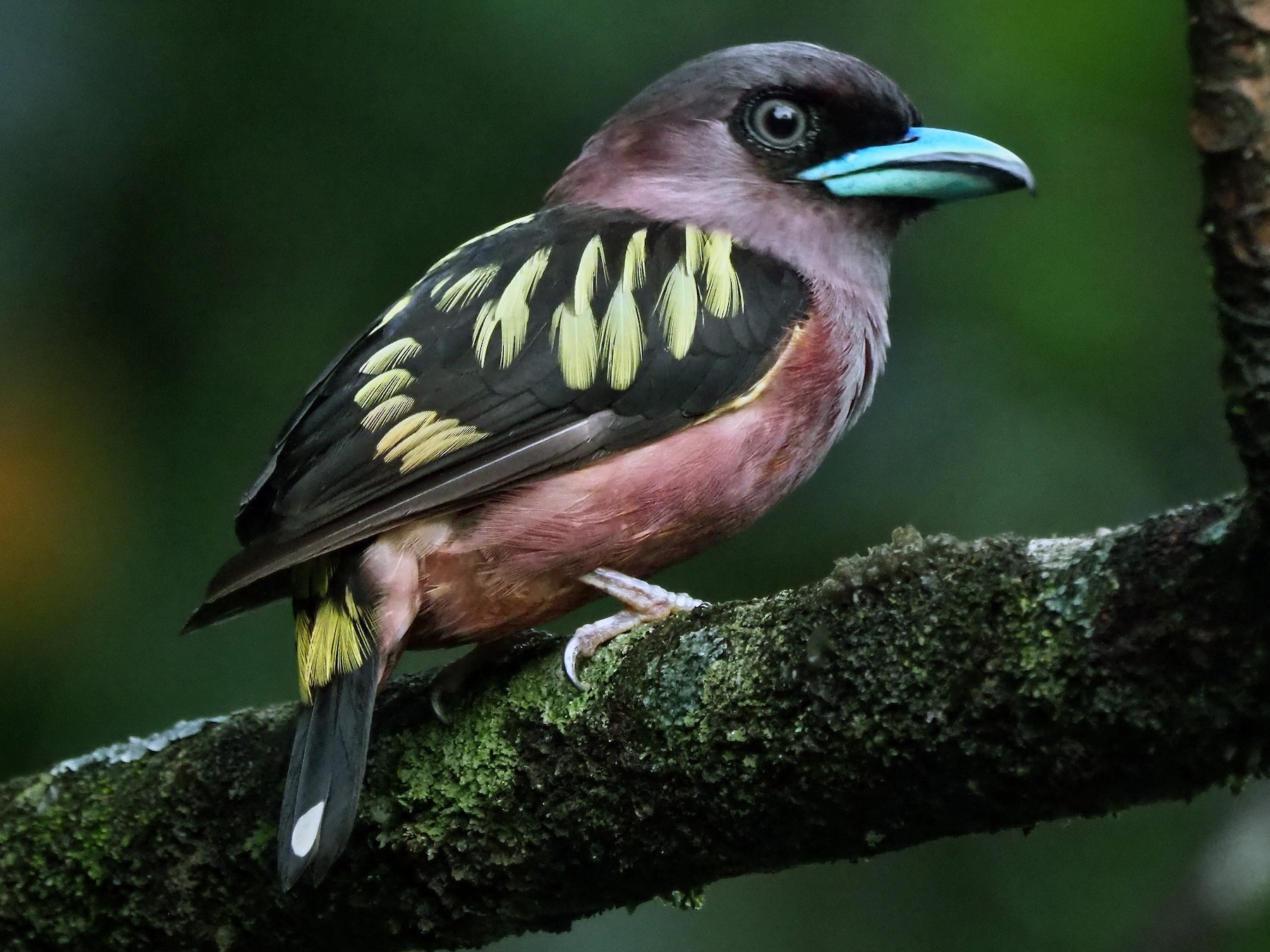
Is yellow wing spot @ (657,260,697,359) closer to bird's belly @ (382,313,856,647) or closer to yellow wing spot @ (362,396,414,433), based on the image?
bird's belly @ (382,313,856,647)

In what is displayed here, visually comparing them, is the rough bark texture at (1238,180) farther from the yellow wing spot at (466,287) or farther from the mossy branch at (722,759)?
the yellow wing spot at (466,287)

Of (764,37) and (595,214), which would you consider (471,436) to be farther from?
(764,37)

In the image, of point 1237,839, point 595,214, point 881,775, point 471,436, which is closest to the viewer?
point 881,775

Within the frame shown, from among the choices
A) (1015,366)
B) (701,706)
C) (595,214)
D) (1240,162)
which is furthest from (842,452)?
(1240,162)

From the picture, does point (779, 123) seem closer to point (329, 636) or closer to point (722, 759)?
point (329, 636)

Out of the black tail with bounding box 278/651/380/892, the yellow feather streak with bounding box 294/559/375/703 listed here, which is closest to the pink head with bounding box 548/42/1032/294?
the yellow feather streak with bounding box 294/559/375/703

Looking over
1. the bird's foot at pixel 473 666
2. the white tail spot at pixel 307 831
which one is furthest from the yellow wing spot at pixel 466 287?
the white tail spot at pixel 307 831
